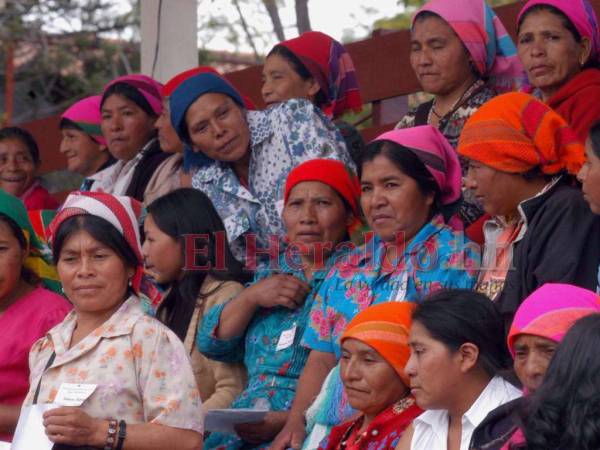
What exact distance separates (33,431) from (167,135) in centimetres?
297

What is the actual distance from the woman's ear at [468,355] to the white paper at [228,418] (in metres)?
1.09

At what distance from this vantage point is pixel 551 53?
17.0 feet

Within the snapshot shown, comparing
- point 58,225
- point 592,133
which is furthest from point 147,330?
point 592,133

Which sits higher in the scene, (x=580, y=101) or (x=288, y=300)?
(x=580, y=101)

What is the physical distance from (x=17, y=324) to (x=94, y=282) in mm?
792

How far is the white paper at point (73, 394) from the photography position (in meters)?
3.90

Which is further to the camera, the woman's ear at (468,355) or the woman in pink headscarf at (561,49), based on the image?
the woman in pink headscarf at (561,49)

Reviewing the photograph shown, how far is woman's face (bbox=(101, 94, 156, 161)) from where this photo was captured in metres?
6.89

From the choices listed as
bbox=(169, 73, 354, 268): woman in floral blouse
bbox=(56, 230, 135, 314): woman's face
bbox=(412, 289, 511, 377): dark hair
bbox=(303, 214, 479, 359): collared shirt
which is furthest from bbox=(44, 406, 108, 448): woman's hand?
bbox=(169, 73, 354, 268): woman in floral blouse

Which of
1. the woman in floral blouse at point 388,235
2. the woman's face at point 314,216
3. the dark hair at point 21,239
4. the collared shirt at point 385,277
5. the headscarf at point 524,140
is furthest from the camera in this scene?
the woman's face at point 314,216

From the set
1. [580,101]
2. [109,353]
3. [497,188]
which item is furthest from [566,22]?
[109,353]

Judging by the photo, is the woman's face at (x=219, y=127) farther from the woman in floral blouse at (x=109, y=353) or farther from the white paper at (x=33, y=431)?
the white paper at (x=33, y=431)

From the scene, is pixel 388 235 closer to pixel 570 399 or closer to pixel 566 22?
pixel 566 22

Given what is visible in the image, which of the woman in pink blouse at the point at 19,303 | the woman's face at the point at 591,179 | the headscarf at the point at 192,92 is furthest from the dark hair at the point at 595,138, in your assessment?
the headscarf at the point at 192,92
